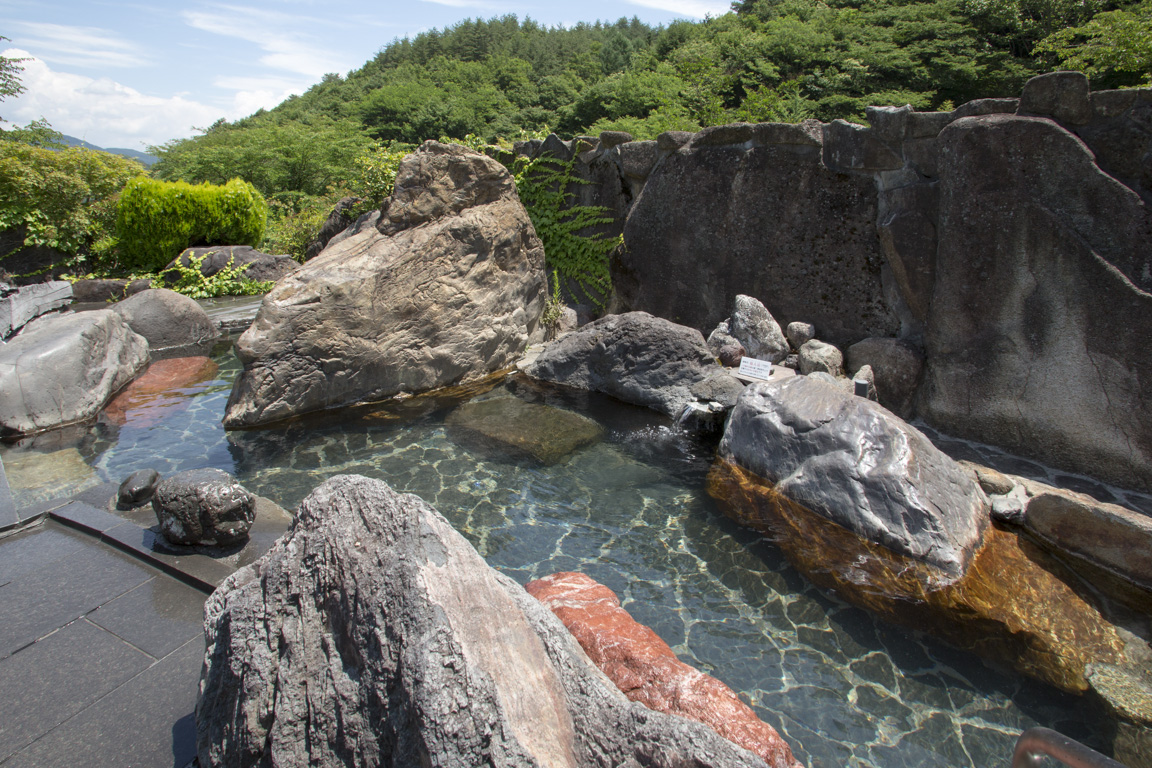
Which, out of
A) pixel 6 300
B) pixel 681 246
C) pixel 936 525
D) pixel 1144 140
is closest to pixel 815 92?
pixel 681 246

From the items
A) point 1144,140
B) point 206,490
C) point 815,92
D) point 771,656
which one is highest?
point 815,92

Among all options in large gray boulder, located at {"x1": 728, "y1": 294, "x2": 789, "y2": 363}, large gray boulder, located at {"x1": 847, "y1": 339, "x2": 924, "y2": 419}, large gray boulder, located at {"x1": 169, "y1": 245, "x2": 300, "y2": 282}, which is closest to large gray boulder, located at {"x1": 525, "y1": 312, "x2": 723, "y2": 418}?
large gray boulder, located at {"x1": 728, "y1": 294, "x2": 789, "y2": 363}

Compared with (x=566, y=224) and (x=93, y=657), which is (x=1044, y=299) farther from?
(x=93, y=657)

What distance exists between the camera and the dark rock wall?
5617 mm

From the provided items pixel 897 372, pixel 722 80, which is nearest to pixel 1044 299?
pixel 897 372

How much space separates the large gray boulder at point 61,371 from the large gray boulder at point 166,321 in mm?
1516

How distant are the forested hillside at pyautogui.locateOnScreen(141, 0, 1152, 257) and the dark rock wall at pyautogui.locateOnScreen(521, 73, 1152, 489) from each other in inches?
254

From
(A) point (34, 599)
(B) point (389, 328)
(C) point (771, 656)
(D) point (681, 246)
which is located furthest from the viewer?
(D) point (681, 246)

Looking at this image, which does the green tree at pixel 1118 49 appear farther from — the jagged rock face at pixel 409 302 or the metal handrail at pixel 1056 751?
the metal handrail at pixel 1056 751

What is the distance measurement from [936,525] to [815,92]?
607 inches

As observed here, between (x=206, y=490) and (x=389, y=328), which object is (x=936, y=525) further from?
(x=389, y=328)

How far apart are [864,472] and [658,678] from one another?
2.73 m

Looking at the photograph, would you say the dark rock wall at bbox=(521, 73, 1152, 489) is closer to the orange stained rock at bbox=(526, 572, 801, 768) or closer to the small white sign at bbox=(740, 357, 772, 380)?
the small white sign at bbox=(740, 357, 772, 380)

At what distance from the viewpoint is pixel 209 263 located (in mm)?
13875
